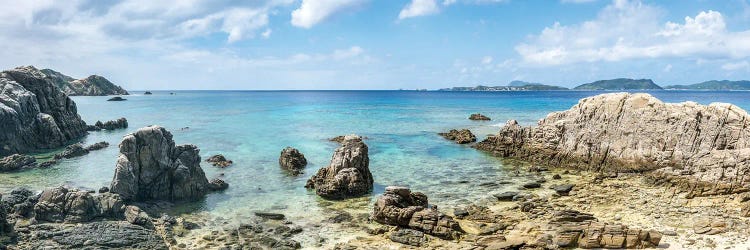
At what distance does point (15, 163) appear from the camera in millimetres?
40188

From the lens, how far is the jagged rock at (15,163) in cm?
3941

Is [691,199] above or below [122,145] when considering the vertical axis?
below

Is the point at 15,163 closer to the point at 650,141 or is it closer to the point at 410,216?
the point at 410,216

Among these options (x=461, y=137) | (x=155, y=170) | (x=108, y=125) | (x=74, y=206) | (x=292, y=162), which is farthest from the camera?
(x=108, y=125)

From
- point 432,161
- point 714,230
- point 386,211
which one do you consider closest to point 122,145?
point 386,211

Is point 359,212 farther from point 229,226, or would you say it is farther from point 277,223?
point 229,226

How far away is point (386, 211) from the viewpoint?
26.1 metres

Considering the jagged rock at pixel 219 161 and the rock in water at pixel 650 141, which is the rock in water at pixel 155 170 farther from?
the rock in water at pixel 650 141

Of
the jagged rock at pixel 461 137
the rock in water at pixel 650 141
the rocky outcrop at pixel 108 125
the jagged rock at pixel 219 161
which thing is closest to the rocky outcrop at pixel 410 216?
the rock in water at pixel 650 141

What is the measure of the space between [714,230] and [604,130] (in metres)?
18.6

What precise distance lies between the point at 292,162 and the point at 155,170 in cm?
1261

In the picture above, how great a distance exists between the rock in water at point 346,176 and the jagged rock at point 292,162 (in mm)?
6195

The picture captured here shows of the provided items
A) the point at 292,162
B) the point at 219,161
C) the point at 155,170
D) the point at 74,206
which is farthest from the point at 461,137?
the point at 74,206

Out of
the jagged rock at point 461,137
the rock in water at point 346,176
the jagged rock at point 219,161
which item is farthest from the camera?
the jagged rock at point 461,137
